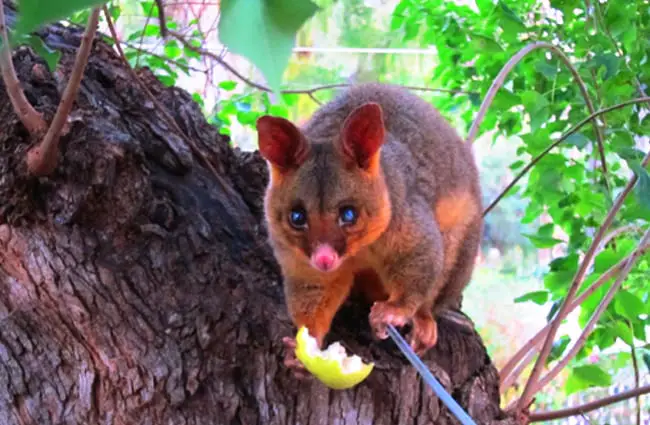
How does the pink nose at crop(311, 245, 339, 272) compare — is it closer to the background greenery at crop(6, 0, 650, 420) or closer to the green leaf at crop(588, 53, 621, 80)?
the background greenery at crop(6, 0, 650, 420)

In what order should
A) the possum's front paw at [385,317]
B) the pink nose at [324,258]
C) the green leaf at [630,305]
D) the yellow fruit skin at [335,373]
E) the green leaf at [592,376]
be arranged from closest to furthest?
the yellow fruit skin at [335,373] → the pink nose at [324,258] → the possum's front paw at [385,317] → the green leaf at [630,305] → the green leaf at [592,376]

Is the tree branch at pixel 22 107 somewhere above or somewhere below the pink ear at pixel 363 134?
below

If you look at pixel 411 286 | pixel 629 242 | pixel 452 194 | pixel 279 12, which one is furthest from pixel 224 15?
pixel 629 242

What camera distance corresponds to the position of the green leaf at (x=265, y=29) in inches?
12.0

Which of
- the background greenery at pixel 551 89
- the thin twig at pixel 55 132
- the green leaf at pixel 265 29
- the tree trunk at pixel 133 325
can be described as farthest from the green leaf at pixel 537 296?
the green leaf at pixel 265 29

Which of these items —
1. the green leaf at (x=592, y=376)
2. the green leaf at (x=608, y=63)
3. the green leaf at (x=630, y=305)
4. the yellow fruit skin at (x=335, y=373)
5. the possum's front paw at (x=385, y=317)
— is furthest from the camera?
the green leaf at (x=592, y=376)

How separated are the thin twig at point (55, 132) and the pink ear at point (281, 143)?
413 mm

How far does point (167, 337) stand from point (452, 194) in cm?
95

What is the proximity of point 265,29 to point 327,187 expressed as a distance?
145 cm

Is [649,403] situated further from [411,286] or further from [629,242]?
[411,286]

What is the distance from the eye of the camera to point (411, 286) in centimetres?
190

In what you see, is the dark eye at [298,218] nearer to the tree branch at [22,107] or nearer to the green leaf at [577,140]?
the tree branch at [22,107]

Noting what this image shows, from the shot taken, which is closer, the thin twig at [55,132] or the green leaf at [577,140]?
the thin twig at [55,132]

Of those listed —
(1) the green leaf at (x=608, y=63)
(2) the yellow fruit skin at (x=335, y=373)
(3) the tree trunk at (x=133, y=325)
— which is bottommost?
(2) the yellow fruit skin at (x=335, y=373)
